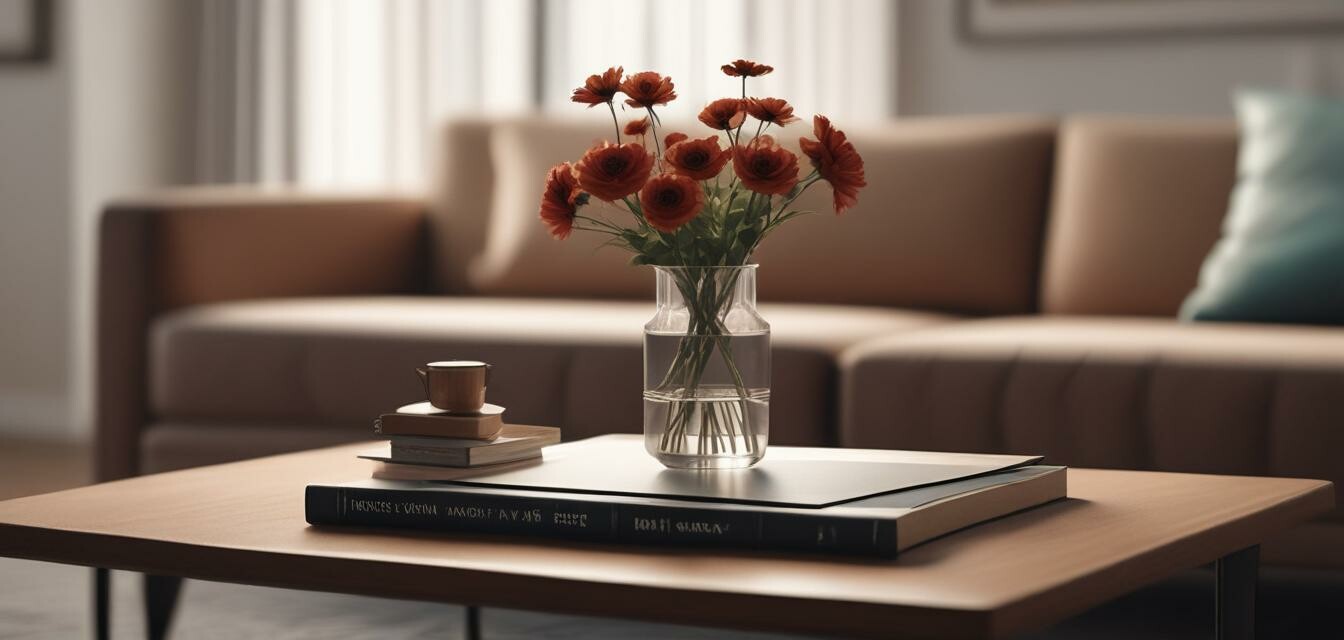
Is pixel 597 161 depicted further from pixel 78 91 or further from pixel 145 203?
pixel 78 91

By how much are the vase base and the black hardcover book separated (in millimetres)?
138

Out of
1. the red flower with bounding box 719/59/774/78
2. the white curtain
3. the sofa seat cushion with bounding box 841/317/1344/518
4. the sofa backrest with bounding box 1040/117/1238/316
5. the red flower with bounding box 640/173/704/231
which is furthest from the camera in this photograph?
the white curtain

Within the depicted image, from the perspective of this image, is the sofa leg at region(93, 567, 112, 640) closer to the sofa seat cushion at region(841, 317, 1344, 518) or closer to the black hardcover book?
the black hardcover book

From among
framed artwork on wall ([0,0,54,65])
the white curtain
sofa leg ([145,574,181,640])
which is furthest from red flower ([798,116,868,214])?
framed artwork on wall ([0,0,54,65])

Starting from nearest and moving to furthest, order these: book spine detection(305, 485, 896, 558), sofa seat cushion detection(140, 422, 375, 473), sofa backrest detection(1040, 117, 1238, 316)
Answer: book spine detection(305, 485, 896, 558)
sofa seat cushion detection(140, 422, 375, 473)
sofa backrest detection(1040, 117, 1238, 316)

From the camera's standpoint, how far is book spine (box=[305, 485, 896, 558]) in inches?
49.8

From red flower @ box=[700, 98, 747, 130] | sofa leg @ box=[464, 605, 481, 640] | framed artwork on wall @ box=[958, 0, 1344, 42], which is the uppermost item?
framed artwork on wall @ box=[958, 0, 1344, 42]

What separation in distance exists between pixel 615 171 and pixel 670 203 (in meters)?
0.06

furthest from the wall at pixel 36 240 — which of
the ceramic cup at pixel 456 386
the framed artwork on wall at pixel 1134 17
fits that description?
the ceramic cup at pixel 456 386

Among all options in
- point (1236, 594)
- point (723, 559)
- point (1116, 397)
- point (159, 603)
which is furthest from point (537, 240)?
point (723, 559)

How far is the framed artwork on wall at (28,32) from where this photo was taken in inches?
190

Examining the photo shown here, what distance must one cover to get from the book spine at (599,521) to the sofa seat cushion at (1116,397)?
48.1 inches

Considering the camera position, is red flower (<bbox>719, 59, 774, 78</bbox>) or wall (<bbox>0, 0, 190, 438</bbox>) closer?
red flower (<bbox>719, 59, 774, 78</bbox>)

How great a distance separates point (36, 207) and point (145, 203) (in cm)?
180
